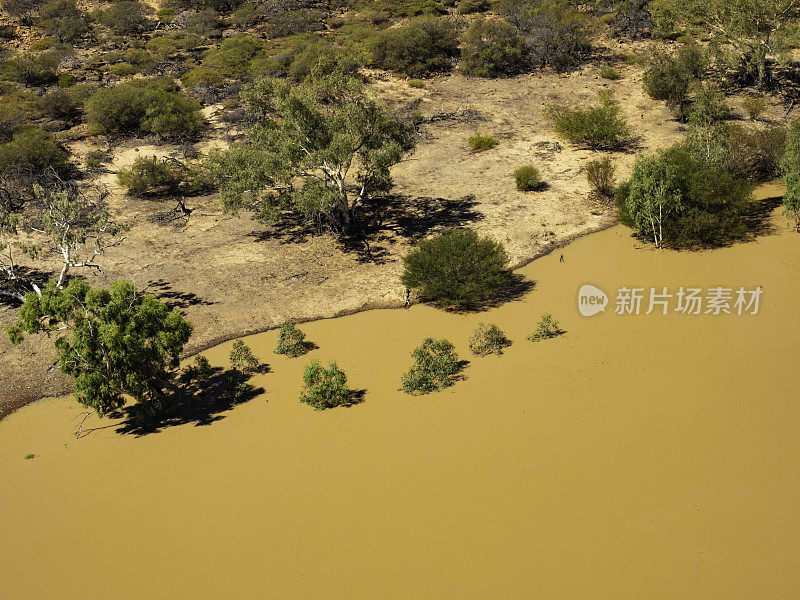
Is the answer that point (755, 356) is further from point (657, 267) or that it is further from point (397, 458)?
point (397, 458)

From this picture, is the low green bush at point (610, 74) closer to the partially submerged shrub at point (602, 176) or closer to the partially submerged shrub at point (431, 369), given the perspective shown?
the partially submerged shrub at point (602, 176)

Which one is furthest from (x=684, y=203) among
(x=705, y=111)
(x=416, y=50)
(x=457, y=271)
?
(x=416, y=50)

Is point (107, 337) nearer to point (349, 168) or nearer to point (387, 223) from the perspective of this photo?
point (387, 223)

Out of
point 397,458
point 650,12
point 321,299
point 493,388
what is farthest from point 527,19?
point 397,458

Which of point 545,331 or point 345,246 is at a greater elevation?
point 345,246

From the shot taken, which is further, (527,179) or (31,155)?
(31,155)
